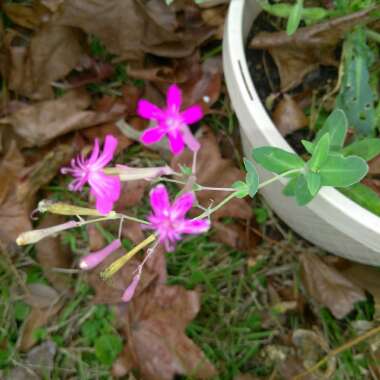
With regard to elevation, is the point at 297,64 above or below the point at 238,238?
above

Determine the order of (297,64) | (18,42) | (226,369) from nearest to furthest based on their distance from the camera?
(297,64), (226,369), (18,42)

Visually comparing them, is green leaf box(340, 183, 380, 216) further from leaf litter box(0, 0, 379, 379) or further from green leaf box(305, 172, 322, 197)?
leaf litter box(0, 0, 379, 379)

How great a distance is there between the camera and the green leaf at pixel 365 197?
73cm

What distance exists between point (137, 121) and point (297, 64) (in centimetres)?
34

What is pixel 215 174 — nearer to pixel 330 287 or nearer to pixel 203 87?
pixel 203 87

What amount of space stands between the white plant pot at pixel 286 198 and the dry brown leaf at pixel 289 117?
0.08 metres

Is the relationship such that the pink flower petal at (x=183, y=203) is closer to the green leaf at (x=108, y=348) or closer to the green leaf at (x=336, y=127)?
the green leaf at (x=336, y=127)

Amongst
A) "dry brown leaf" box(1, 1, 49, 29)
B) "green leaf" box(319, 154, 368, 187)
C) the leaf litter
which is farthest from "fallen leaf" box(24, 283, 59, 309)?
"green leaf" box(319, 154, 368, 187)

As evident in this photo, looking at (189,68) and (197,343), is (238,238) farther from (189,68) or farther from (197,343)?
(189,68)

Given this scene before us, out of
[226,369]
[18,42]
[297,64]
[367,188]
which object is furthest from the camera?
[18,42]

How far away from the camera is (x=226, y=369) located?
978 millimetres

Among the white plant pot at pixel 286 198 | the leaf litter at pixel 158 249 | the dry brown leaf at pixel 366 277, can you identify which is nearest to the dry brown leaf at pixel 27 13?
the leaf litter at pixel 158 249

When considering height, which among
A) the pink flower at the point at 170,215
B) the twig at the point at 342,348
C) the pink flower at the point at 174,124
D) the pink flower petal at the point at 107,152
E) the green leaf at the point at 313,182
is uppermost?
the green leaf at the point at 313,182

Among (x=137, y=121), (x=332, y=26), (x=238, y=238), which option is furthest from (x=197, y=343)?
(x=332, y=26)
